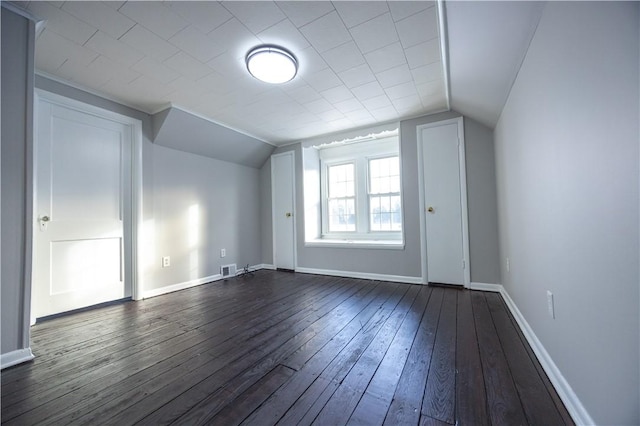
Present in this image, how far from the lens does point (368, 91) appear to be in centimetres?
265

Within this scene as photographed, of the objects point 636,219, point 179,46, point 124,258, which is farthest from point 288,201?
point 636,219

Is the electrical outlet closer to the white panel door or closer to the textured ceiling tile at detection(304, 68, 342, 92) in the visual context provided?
the white panel door

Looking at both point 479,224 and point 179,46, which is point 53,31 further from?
point 479,224

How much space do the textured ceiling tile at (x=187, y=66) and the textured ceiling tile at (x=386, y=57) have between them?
145 centimetres

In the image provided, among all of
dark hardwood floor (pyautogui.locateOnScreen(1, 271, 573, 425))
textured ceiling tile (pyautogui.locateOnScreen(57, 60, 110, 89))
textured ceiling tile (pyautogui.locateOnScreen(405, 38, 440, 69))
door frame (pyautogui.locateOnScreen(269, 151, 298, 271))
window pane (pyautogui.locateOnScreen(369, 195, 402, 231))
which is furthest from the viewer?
door frame (pyautogui.locateOnScreen(269, 151, 298, 271))

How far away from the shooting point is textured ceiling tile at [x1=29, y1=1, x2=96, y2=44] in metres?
1.56

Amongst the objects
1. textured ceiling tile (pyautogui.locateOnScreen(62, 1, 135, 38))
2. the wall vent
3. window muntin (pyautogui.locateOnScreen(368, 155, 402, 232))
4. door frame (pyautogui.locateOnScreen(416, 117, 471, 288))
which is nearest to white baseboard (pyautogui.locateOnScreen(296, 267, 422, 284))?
door frame (pyautogui.locateOnScreen(416, 117, 471, 288))

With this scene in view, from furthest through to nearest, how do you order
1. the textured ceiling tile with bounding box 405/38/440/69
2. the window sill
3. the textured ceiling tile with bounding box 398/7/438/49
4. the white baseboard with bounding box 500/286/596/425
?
the window sill < the textured ceiling tile with bounding box 405/38/440/69 < the textured ceiling tile with bounding box 398/7/438/49 < the white baseboard with bounding box 500/286/596/425

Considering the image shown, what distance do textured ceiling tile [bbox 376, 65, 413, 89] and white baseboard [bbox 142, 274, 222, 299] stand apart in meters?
3.47

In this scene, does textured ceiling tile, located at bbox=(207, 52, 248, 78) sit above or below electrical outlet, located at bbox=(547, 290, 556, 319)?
above

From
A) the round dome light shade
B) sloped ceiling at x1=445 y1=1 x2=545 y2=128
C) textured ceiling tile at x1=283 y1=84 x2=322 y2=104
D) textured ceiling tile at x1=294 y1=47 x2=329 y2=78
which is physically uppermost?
textured ceiling tile at x1=283 y1=84 x2=322 y2=104

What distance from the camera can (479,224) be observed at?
115 inches

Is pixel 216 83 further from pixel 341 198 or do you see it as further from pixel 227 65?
pixel 341 198

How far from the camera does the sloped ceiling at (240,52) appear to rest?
5.25 feet
